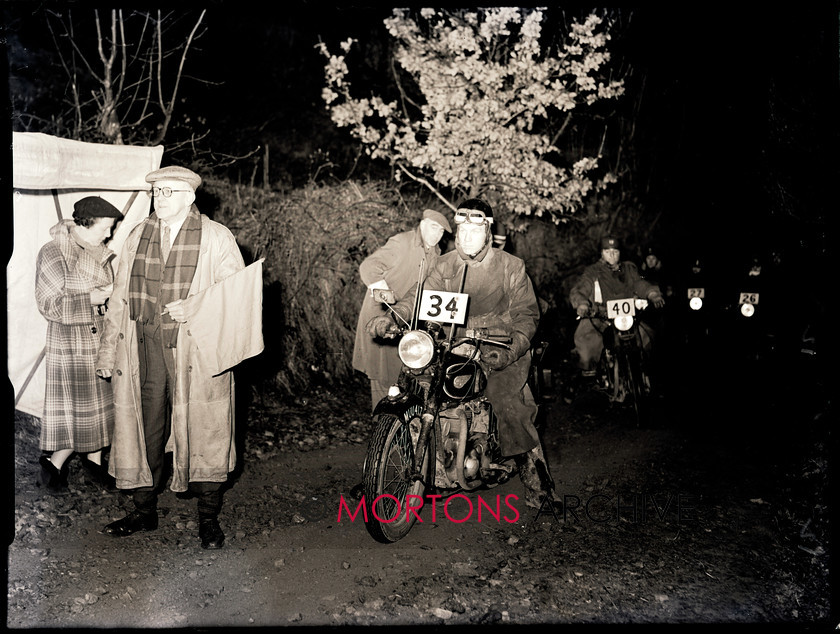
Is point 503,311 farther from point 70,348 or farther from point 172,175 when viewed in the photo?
point 70,348

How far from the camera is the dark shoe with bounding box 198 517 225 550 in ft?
16.0

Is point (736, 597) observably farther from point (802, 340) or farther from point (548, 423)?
point (802, 340)

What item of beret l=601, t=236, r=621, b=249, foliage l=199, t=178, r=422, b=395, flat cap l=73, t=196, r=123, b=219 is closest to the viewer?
flat cap l=73, t=196, r=123, b=219

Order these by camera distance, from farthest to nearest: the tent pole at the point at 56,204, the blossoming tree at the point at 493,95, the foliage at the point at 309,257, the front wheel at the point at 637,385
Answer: the blossoming tree at the point at 493,95, the foliage at the point at 309,257, the front wheel at the point at 637,385, the tent pole at the point at 56,204

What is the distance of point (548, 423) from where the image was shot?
334 inches

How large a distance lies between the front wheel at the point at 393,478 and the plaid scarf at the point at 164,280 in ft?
5.06

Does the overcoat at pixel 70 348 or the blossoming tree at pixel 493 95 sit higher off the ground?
the blossoming tree at pixel 493 95

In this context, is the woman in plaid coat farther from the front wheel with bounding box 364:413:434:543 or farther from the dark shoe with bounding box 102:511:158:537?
the front wheel with bounding box 364:413:434:543

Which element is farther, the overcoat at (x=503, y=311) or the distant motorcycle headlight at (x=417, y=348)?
the overcoat at (x=503, y=311)

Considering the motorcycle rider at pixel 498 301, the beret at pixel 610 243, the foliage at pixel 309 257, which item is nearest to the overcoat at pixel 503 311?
the motorcycle rider at pixel 498 301

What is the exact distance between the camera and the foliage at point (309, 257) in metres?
9.80

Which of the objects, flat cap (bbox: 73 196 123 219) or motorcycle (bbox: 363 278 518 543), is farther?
flat cap (bbox: 73 196 123 219)

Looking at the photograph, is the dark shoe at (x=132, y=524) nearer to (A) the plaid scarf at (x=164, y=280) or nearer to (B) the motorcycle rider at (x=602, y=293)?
(A) the plaid scarf at (x=164, y=280)

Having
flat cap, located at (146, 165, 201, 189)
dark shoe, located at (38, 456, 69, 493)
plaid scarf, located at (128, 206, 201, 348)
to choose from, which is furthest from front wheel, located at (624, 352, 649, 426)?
dark shoe, located at (38, 456, 69, 493)
